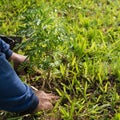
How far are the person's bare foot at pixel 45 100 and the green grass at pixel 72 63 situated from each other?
0.03m

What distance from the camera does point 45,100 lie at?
195 centimetres

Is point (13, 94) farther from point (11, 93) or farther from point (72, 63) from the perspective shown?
point (72, 63)

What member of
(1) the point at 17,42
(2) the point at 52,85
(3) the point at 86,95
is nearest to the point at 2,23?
(1) the point at 17,42

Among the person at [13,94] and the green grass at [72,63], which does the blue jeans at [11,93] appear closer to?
the person at [13,94]

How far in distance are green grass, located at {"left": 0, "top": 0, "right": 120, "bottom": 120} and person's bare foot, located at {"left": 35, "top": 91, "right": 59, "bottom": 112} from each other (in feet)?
0.11

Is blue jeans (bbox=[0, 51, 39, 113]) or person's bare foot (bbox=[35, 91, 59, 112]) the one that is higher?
blue jeans (bbox=[0, 51, 39, 113])

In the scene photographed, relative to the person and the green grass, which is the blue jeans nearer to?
the person

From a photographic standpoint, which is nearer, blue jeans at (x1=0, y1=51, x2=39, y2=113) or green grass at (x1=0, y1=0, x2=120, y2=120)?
blue jeans at (x1=0, y1=51, x2=39, y2=113)

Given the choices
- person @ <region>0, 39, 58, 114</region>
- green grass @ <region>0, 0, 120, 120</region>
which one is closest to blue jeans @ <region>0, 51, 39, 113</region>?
person @ <region>0, 39, 58, 114</region>

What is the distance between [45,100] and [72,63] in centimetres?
38

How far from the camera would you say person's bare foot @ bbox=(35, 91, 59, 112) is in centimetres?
190

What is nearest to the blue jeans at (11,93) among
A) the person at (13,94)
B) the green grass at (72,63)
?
the person at (13,94)

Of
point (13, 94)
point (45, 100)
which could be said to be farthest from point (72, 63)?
point (13, 94)

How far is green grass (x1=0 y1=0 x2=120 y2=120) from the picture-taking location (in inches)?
76.7
